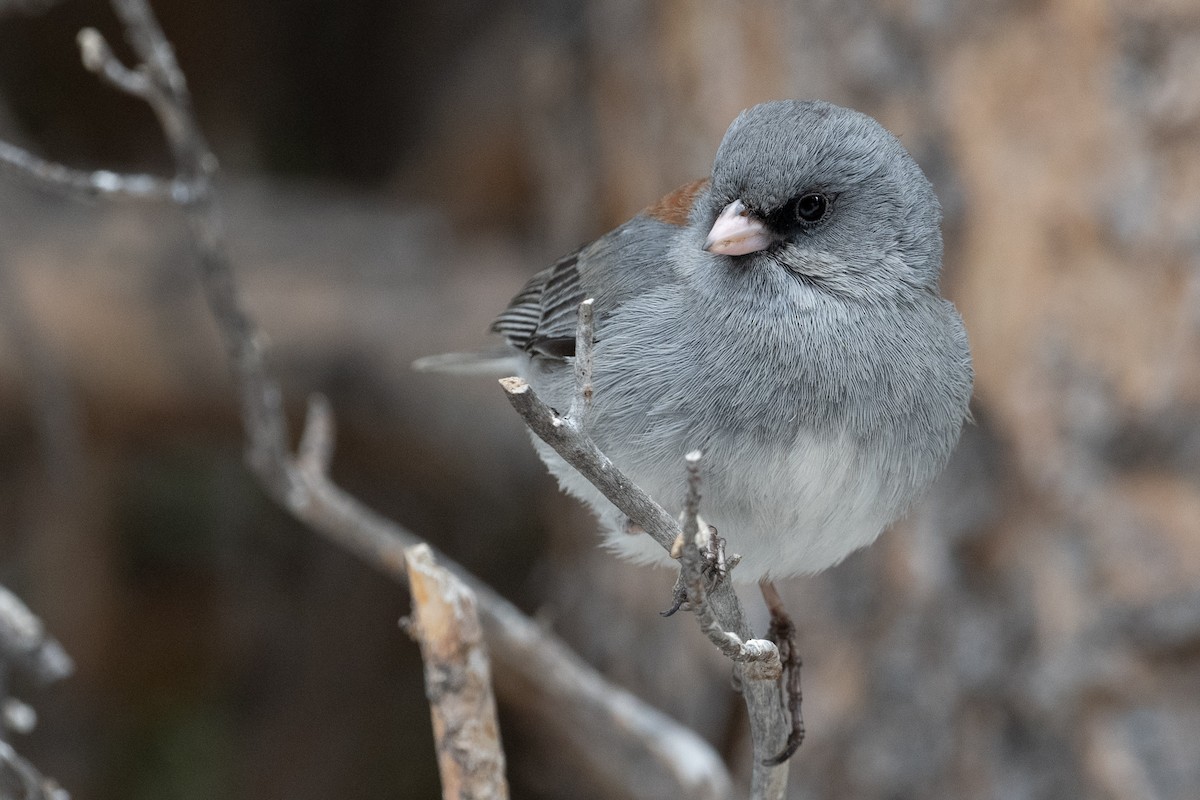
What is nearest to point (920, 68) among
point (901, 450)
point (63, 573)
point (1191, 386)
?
point (1191, 386)

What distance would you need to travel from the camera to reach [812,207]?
1.66 metres

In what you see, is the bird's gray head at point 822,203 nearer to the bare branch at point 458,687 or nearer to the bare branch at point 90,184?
the bare branch at point 458,687

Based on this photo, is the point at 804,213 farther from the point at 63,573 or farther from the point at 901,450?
the point at 63,573

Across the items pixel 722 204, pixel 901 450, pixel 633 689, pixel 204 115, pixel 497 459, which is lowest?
pixel 901 450

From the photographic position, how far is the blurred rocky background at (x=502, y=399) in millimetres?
2645

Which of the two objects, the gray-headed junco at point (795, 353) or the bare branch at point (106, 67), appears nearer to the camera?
the gray-headed junco at point (795, 353)

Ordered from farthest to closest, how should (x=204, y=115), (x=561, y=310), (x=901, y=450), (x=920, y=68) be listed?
(x=204, y=115) → (x=920, y=68) → (x=561, y=310) → (x=901, y=450)

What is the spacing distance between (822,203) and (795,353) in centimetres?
22

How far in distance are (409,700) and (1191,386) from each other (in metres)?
3.11

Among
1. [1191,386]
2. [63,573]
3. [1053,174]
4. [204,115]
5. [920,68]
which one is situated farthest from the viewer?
[204,115]

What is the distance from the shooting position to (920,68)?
2.90 m

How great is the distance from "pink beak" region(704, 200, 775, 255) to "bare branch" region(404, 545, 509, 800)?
575 mm

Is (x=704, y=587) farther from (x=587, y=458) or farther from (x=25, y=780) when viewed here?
(x=25, y=780)

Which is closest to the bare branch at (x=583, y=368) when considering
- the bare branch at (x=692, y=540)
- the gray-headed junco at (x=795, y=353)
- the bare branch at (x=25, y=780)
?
the bare branch at (x=692, y=540)
